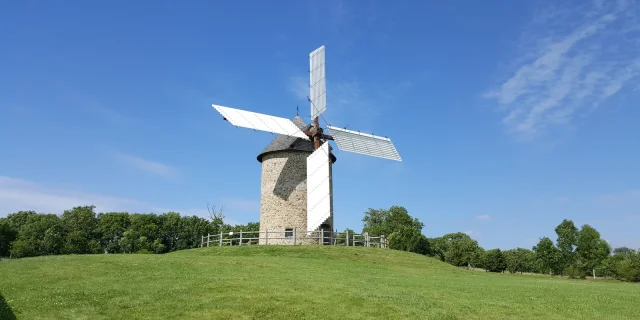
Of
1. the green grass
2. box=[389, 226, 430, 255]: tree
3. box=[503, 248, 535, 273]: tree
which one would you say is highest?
box=[389, 226, 430, 255]: tree

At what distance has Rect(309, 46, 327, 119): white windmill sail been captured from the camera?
42000 millimetres

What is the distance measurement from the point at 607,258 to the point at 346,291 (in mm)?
71795

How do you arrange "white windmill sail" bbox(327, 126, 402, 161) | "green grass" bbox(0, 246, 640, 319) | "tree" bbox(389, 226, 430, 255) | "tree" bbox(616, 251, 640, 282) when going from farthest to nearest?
"tree" bbox(389, 226, 430, 255) → "tree" bbox(616, 251, 640, 282) → "white windmill sail" bbox(327, 126, 402, 161) → "green grass" bbox(0, 246, 640, 319)

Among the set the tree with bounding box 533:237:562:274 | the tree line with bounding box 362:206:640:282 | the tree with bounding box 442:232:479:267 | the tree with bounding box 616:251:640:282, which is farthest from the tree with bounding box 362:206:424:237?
the tree with bounding box 616:251:640:282

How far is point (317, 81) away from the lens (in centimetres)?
4222

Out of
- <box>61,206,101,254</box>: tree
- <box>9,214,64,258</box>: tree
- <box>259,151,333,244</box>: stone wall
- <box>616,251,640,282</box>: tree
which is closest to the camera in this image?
<box>259,151,333,244</box>: stone wall

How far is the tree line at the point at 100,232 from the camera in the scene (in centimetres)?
7494

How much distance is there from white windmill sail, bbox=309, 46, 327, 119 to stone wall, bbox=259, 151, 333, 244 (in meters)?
4.44

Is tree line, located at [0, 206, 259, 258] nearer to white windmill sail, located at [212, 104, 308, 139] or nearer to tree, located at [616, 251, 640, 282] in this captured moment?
white windmill sail, located at [212, 104, 308, 139]

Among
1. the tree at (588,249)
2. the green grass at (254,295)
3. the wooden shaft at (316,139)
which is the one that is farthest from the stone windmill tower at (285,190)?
the tree at (588,249)

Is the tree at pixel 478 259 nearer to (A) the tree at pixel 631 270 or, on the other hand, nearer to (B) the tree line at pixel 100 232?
(A) the tree at pixel 631 270

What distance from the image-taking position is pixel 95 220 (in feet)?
261

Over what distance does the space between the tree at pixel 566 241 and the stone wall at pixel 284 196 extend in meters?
42.8

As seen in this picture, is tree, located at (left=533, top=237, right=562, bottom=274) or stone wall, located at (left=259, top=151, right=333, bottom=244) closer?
stone wall, located at (left=259, top=151, right=333, bottom=244)
